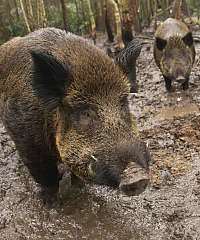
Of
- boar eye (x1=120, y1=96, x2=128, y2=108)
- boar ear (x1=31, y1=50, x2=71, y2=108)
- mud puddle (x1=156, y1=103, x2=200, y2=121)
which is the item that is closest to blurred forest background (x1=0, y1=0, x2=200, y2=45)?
mud puddle (x1=156, y1=103, x2=200, y2=121)

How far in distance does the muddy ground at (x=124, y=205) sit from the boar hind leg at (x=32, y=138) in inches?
16.3

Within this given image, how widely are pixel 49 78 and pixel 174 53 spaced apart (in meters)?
4.93

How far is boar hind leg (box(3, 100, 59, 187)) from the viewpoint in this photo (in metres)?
4.16

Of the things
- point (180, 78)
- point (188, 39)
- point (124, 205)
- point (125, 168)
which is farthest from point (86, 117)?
point (188, 39)

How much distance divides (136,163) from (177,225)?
131 centimetres

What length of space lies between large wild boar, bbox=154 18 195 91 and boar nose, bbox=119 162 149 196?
16.5 ft

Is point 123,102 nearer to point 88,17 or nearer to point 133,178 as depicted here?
point 133,178

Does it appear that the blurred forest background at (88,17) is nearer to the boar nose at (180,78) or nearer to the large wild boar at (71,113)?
the boar nose at (180,78)

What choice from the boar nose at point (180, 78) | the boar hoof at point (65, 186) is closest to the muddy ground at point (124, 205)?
the boar hoof at point (65, 186)

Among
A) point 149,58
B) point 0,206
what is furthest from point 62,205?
point 149,58

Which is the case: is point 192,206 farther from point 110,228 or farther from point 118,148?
point 118,148

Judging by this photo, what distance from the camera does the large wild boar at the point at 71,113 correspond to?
311 cm

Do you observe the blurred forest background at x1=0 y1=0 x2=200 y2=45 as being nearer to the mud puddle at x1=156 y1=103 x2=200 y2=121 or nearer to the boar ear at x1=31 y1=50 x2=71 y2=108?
the mud puddle at x1=156 y1=103 x2=200 y2=121

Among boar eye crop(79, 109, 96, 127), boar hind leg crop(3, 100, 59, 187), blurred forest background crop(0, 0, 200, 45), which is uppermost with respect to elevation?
boar eye crop(79, 109, 96, 127)
